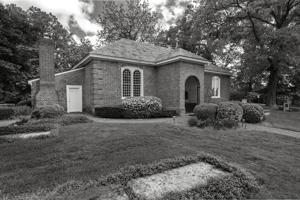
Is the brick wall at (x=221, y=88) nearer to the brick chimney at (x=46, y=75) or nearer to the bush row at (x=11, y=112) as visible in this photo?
the brick chimney at (x=46, y=75)

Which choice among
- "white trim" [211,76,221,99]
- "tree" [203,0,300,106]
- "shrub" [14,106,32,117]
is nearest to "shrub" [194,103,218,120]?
"white trim" [211,76,221,99]

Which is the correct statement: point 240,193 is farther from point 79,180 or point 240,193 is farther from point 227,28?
point 227,28

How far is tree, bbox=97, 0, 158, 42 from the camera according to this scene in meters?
25.6

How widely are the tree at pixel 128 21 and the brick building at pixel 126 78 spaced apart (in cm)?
1318

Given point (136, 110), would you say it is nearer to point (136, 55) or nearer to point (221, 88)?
point (136, 55)

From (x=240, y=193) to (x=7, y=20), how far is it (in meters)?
22.1

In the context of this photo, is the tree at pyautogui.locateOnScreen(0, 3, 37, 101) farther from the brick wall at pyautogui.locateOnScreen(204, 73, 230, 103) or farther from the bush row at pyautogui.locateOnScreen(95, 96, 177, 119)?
the brick wall at pyautogui.locateOnScreen(204, 73, 230, 103)

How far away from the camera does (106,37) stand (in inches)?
1073

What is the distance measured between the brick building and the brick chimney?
2.02m

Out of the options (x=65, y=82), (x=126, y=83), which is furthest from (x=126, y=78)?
(x=65, y=82)

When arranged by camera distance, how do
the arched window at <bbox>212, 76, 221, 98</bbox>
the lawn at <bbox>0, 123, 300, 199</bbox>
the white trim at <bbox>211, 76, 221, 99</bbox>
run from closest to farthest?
1. the lawn at <bbox>0, 123, 300, 199</bbox>
2. the white trim at <bbox>211, 76, 221, 99</bbox>
3. the arched window at <bbox>212, 76, 221, 98</bbox>

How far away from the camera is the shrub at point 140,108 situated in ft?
→ 35.3

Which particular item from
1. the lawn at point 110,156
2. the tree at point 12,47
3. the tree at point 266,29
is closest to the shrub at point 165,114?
the lawn at point 110,156

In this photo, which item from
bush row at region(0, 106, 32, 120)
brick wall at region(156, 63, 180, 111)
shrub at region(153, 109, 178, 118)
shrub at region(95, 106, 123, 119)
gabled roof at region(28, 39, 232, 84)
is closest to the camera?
shrub at region(95, 106, 123, 119)
